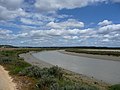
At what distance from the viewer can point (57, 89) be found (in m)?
13.6

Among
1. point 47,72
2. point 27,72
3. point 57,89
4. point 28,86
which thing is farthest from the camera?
point 27,72

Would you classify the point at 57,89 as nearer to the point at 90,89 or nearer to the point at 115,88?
the point at 90,89

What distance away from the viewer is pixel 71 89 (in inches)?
538

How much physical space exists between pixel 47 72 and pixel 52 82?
511cm

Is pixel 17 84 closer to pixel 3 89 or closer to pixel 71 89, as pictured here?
pixel 3 89

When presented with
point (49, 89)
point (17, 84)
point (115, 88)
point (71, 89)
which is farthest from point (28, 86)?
point (115, 88)

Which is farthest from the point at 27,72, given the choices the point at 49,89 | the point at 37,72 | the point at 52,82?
the point at 49,89

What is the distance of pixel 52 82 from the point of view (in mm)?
16047

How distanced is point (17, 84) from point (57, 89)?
5.03 metres

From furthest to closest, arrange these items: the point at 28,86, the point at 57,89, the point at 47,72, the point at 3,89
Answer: the point at 47,72, the point at 28,86, the point at 3,89, the point at 57,89

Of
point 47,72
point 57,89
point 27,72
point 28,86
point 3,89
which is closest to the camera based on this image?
point 57,89

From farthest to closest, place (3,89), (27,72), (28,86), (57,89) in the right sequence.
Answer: (27,72) → (28,86) → (3,89) → (57,89)

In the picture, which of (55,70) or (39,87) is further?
(55,70)

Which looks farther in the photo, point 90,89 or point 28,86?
point 28,86
